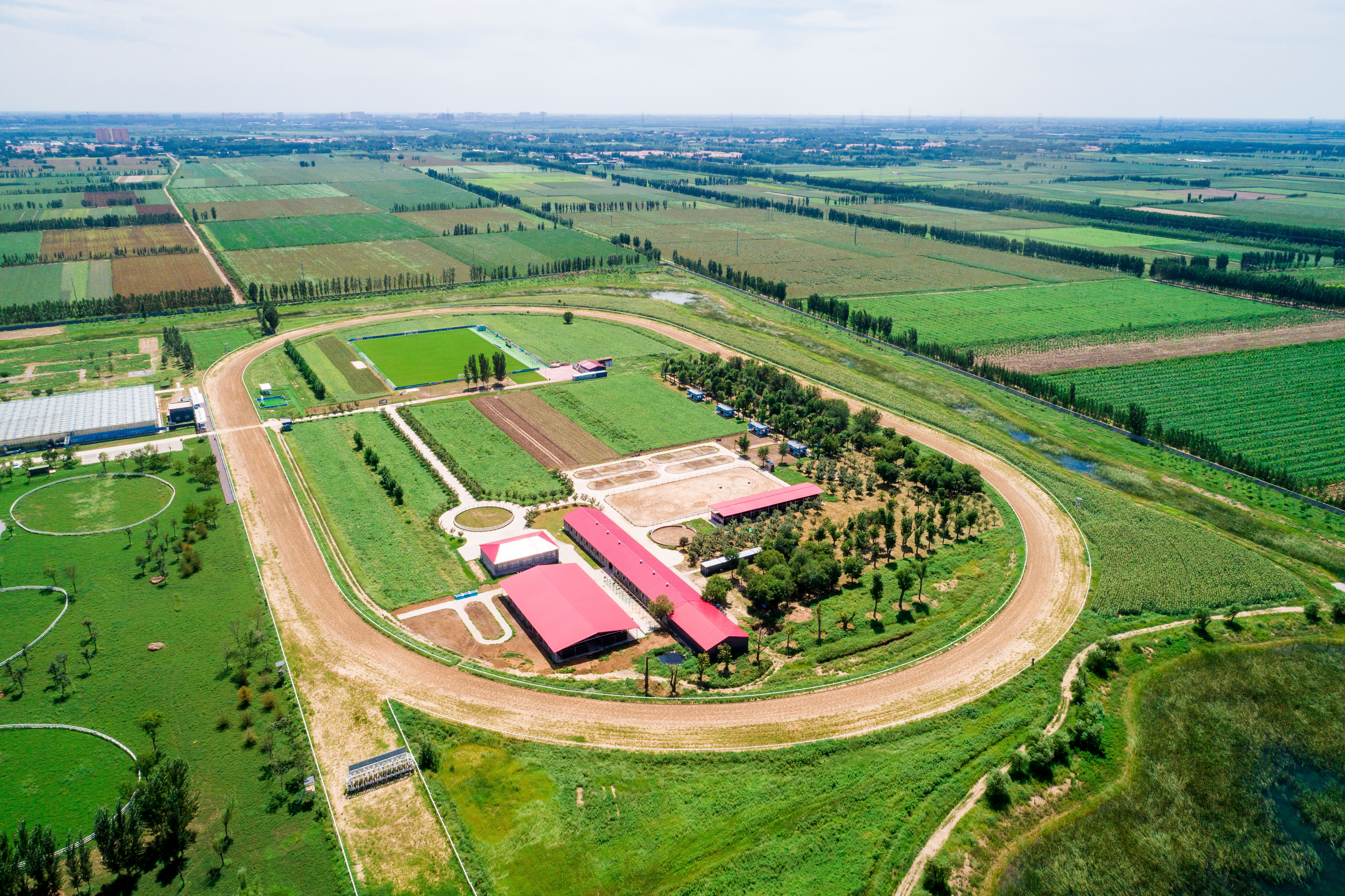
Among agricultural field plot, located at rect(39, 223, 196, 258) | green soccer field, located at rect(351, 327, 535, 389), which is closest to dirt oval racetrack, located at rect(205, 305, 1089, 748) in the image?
green soccer field, located at rect(351, 327, 535, 389)

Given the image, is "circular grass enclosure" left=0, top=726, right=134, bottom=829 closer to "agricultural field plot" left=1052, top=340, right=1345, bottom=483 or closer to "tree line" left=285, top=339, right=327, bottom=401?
"tree line" left=285, top=339, right=327, bottom=401

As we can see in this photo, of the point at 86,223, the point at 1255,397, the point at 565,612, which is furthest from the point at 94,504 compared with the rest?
the point at 86,223

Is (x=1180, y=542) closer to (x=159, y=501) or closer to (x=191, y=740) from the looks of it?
(x=191, y=740)

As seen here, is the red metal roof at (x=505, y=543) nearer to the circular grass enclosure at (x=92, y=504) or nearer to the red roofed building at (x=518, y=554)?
the red roofed building at (x=518, y=554)

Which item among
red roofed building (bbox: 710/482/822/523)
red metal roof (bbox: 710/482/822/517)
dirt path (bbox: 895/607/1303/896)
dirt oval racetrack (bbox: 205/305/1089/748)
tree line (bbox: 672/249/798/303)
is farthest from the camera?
tree line (bbox: 672/249/798/303)

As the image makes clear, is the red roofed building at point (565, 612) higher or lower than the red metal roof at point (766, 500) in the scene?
lower

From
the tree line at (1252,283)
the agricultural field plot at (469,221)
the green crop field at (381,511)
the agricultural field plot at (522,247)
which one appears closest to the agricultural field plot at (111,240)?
the agricultural field plot at (469,221)
